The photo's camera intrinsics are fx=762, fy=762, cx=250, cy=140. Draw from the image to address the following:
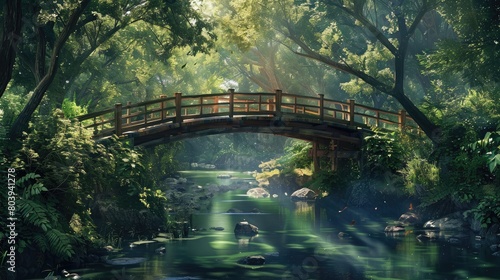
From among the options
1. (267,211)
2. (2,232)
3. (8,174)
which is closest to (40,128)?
(8,174)

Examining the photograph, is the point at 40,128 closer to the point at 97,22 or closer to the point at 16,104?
the point at 16,104

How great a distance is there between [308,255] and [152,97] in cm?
3045

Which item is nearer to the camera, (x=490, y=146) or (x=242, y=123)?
(x=490, y=146)

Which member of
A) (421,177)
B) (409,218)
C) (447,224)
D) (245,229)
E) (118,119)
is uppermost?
(118,119)

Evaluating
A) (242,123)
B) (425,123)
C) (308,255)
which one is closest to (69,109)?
(242,123)

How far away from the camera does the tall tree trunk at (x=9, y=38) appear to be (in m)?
19.4

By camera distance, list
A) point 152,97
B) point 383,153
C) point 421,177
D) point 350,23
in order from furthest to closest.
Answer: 1. point 152,97
2. point 350,23
3. point 383,153
4. point 421,177

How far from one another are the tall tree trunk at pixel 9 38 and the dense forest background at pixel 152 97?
0.03 meters

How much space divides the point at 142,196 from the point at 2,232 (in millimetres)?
7202

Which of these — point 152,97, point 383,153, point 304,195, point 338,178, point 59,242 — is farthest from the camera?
point 152,97

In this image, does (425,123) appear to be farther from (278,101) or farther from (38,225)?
(38,225)

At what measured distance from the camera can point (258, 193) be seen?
39.2 m

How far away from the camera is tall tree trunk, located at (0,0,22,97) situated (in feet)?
63.7

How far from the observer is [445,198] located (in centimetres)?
2717
